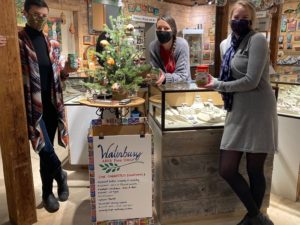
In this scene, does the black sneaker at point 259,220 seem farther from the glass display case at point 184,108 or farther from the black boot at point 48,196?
the black boot at point 48,196

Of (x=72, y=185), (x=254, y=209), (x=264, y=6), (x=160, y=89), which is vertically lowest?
(x=72, y=185)

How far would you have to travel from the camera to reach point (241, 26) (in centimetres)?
178

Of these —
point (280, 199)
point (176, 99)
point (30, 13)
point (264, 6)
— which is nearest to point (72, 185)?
point (176, 99)

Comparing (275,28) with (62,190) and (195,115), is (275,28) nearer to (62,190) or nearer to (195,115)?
(195,115)

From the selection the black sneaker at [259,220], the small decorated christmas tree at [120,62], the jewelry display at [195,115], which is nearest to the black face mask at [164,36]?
the small decorated christmas tree at [120,62]

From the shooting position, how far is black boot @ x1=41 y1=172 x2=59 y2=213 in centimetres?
243

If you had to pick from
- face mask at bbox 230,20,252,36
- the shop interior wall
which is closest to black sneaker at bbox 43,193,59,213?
face mask at bbox 230,20,252,36

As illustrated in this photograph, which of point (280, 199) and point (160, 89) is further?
point (280, 199)

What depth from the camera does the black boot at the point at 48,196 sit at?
2.43 m

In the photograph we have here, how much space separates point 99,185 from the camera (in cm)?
205

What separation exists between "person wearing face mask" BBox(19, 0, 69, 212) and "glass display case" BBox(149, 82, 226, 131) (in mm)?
788

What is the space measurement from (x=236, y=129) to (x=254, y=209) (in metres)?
0.58

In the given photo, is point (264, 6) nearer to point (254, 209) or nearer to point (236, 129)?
point (236, 129)

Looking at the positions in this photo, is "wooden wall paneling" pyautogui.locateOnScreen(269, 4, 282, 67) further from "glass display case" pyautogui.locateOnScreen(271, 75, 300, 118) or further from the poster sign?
the poster sign
